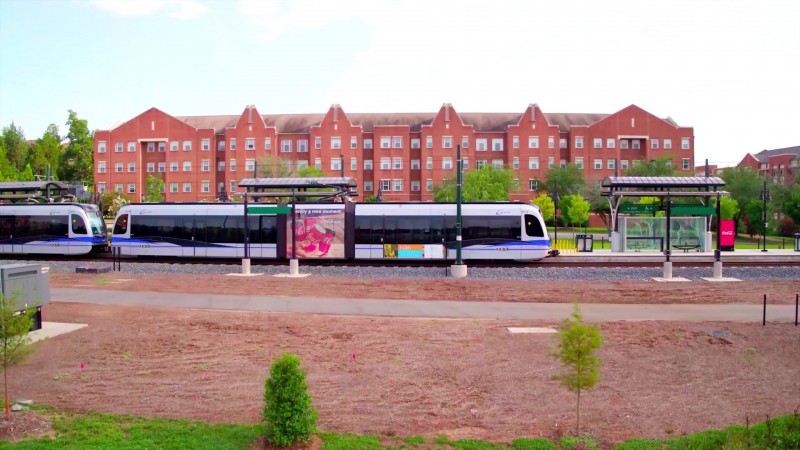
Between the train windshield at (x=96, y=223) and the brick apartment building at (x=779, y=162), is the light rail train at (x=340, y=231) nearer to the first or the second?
the train windshield at (x=96, y=223)

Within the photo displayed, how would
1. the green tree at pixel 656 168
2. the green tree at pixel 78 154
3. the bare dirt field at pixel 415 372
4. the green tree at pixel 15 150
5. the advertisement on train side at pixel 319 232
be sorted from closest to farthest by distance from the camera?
the bare dirt field at pixel 415 372 < the advertisement on train side at pixel 319 232 < the green tree at pixel 656 168 < the green tree at pixel 78 154 < the green tree at pixel 15 150

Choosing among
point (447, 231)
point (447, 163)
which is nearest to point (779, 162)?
point (447, 163)

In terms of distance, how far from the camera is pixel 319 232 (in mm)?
31047

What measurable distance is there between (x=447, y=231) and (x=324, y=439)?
22.6 meters

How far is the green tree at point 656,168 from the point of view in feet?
224

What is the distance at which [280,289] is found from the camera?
845 inches

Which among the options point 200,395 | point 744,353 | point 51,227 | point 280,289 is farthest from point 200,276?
point 744,353

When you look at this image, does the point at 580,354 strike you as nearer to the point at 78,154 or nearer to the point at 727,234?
the point at 727,234

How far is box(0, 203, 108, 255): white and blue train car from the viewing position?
110 ft

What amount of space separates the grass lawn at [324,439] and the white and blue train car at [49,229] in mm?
28408

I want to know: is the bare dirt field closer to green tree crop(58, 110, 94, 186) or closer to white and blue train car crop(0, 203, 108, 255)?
white and blue train car crop(0, 203, 108, 255)

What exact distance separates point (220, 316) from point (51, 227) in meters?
23.0

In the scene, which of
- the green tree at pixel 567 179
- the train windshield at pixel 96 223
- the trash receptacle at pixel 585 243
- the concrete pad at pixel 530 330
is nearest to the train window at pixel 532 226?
the trash receptacle at pixel 585 243

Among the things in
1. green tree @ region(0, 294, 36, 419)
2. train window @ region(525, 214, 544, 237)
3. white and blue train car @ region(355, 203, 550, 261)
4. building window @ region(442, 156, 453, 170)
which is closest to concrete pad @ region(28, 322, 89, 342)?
green tree @ region(0, 294, 36, 419)
